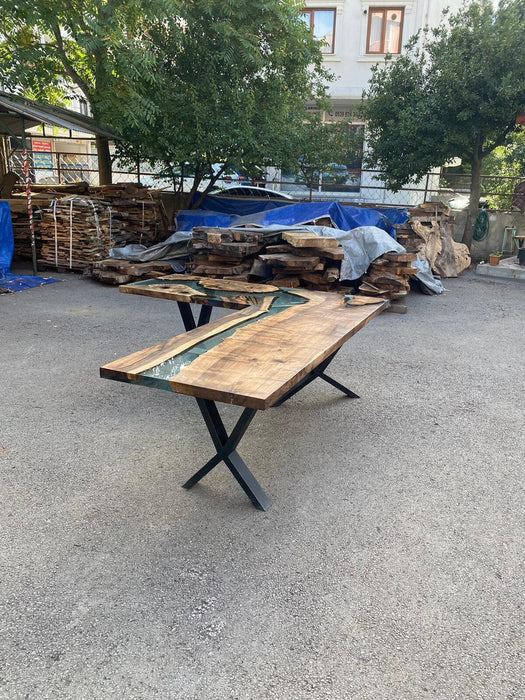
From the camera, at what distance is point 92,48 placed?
7594 millimetres

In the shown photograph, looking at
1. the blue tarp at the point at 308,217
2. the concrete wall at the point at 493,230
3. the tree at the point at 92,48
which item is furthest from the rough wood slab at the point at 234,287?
the concrete wall at the point at 493,230

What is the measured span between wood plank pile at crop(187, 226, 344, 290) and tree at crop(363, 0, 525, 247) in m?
5.04

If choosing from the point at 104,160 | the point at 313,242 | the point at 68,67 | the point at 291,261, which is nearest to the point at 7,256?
the point at 104,160

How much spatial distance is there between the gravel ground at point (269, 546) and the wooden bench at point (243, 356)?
1.16 feet

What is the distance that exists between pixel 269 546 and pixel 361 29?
22159 mm

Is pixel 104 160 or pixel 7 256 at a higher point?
pixel 104 160

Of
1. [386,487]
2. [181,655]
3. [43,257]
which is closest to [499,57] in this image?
[43,257]

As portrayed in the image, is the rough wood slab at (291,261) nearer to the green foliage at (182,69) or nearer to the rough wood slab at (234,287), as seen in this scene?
the rough wood slab at (234,287)

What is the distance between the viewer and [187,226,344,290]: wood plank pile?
7.01 metres

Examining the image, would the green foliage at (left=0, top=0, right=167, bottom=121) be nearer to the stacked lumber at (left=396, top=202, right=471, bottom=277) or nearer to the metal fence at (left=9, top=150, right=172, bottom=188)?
the metal fence at (left=9, top=150, right=172, bottom=188)

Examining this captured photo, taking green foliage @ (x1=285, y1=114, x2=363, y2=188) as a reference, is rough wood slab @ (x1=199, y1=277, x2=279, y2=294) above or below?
below

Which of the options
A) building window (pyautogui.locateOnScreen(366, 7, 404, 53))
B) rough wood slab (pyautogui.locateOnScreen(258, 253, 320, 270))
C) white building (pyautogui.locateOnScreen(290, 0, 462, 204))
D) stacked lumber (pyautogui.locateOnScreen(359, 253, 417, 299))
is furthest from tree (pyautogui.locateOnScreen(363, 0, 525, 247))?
building window (pyautogui.locateOnScreen(366, 7, 404, 53))

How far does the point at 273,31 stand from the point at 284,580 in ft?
32.4

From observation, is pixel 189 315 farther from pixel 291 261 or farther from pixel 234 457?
pixel 291 261
